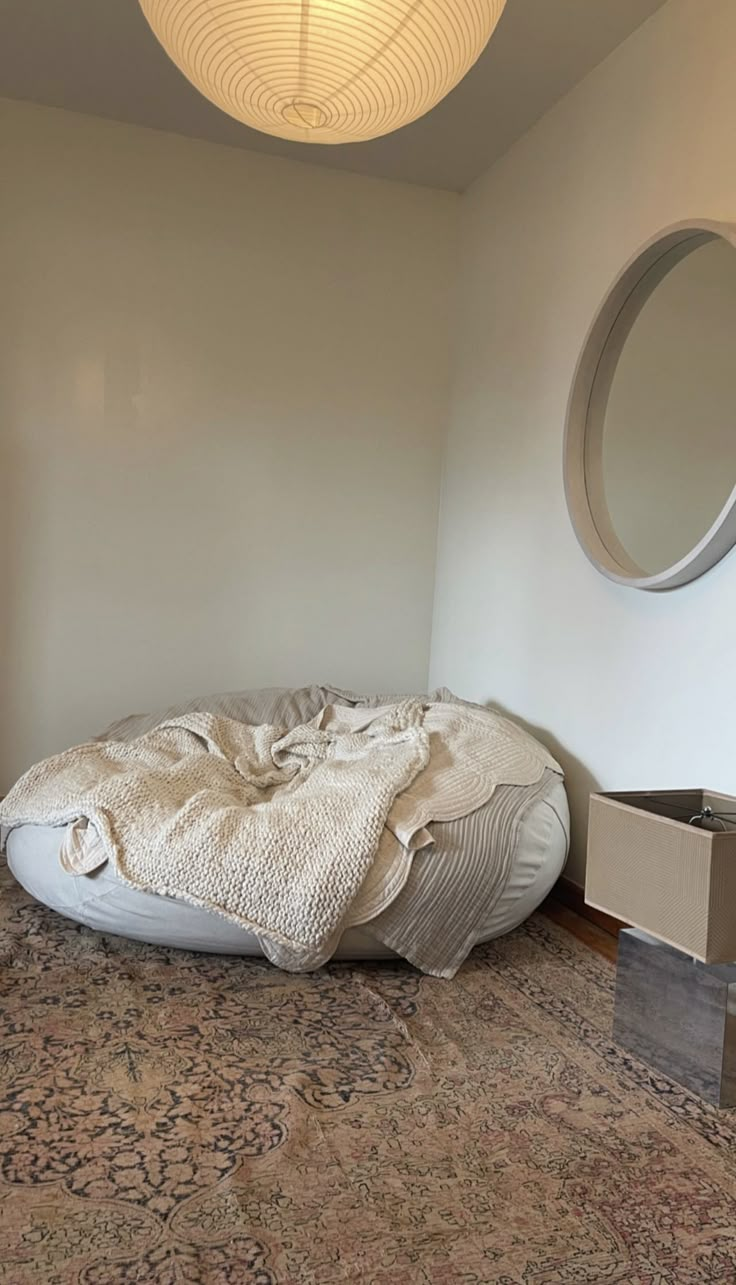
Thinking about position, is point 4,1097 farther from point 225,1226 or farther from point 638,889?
point 638,889

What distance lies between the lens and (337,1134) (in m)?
1.35

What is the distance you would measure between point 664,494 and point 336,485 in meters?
1.48

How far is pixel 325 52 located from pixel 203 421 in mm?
1866

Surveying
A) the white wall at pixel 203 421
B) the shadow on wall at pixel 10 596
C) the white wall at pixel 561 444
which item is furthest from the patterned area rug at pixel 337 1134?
the white wall at pixel 203 421

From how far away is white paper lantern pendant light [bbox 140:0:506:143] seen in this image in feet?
4.49

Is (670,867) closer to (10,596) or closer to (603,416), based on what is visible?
(603,416)

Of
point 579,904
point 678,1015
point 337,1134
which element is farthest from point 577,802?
point 337,1134

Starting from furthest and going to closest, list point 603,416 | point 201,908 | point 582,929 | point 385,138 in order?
1. point 385,138
2. point 603,416
3. point 582,929
4. point 201,908

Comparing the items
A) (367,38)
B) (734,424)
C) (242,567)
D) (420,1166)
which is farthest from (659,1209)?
(242,567)

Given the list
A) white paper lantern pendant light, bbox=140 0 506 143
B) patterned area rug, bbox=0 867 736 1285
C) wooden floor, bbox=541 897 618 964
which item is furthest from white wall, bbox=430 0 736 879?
white paper lantern pendant light, bbox=140 0 506 143

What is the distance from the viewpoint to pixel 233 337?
321cm

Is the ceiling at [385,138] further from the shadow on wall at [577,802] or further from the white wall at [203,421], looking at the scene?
the shadow on wall at [577,802]

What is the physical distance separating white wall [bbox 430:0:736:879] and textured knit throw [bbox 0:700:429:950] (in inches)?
19.1

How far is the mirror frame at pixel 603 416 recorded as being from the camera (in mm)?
1967
